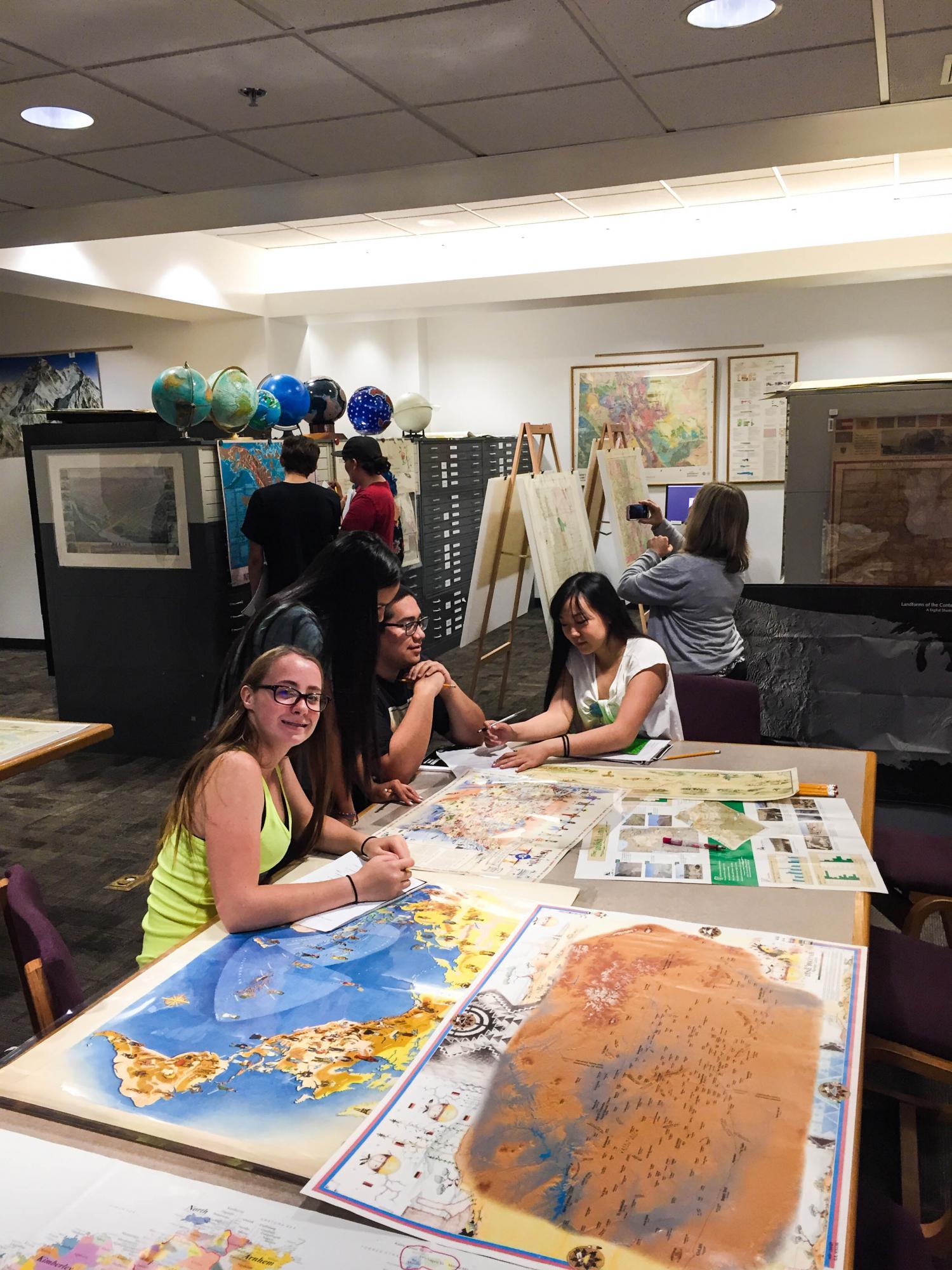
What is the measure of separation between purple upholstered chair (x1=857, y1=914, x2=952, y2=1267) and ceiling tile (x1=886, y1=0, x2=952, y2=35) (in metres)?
2.26

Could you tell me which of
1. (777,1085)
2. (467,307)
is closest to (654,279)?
(467,307)

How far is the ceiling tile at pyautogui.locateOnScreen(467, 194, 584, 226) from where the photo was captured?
5.96 metres

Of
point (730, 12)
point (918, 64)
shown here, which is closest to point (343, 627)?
point (730, 12)

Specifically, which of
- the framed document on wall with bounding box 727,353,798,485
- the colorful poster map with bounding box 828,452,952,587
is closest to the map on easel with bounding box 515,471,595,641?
the colorful poster map with bounding box 828,452,952,587

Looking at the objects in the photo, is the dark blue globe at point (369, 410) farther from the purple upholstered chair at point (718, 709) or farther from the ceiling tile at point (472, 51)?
the purple upholstered chair at point (718, 709)

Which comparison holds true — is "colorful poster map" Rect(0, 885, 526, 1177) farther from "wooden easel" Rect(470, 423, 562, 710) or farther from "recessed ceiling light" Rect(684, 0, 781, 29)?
"wooden easel" Rect(470, 423, 562, 710)

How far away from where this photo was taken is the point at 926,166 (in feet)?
18.1

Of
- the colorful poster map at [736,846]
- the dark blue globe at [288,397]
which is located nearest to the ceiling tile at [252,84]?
the dark blue globe at [288,397]

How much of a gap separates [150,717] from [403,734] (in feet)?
10.2

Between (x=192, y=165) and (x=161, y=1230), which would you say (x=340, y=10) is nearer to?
(x=192, y=165)

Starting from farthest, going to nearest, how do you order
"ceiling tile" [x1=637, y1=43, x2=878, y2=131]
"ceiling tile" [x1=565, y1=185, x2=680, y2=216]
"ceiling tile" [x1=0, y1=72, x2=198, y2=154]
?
"ceiling tile" [x1=565, y1=185, x2=680, y2=216] → "ceiling tile" [x1=0, y1=72, x2=198, y2=154] → "ceiling tile" [x1=637, y1=43, x2=878, y2=131]

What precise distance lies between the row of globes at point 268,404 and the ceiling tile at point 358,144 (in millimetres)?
1076

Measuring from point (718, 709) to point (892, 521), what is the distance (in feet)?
4.71

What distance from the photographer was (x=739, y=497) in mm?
3783
